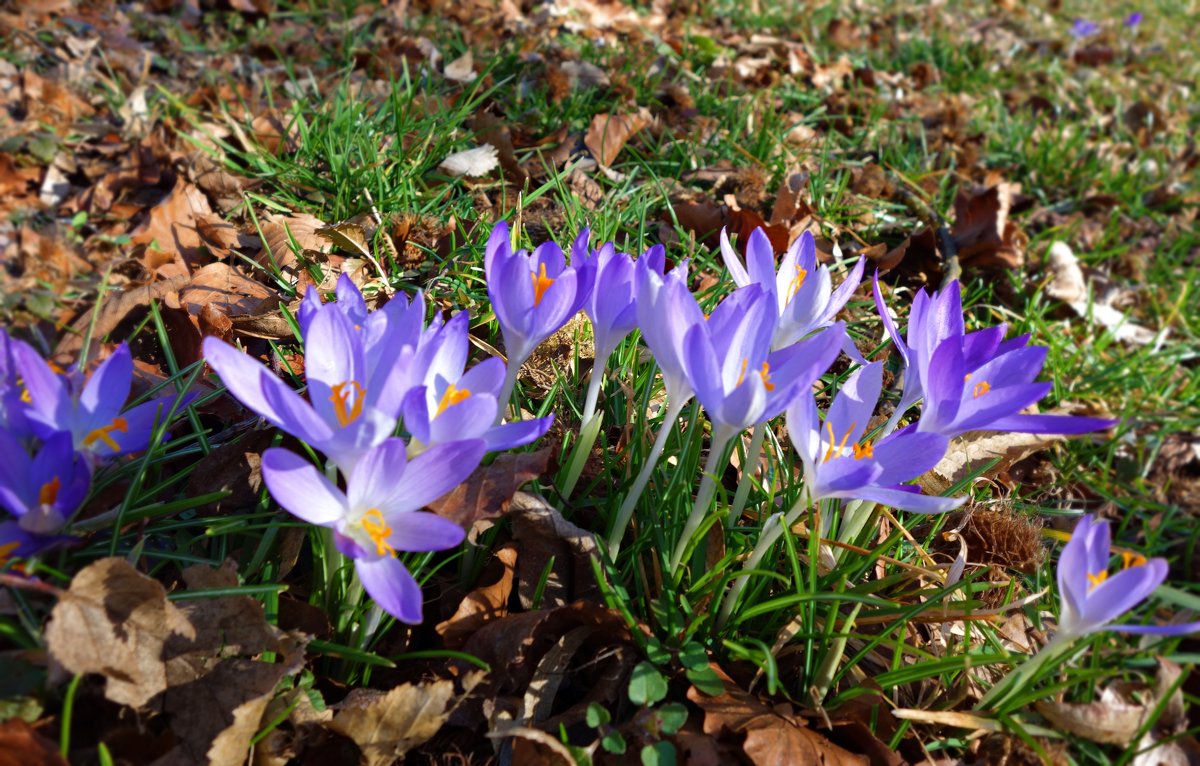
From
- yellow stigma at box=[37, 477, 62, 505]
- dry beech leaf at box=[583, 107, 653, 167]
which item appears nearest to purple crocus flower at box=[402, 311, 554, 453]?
yellow stigma at box=[37, 477, 62, 505]

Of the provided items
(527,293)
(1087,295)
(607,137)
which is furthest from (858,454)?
(1087,295)

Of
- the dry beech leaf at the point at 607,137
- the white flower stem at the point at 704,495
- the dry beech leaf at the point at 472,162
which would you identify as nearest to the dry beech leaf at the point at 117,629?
the white flower stem at the point at 704,495

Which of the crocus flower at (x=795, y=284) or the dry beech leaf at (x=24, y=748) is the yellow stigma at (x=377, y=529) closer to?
the dry beech leaf at (x=24, y=748)

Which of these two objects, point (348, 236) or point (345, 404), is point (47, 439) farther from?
point (348, 236)

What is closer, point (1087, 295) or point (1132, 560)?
point (1132, 560)

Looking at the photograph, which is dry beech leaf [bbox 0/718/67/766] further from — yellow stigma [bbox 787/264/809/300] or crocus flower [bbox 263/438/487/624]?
yellow stigma [bbox 787/264/809/300]

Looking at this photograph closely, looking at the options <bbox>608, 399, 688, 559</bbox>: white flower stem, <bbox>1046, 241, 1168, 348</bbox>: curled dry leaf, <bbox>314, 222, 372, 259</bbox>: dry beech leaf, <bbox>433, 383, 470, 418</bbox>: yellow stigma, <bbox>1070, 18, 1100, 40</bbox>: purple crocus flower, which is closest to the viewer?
<bbox>433, 383, 470, 418</bbox>: yellow stigma
